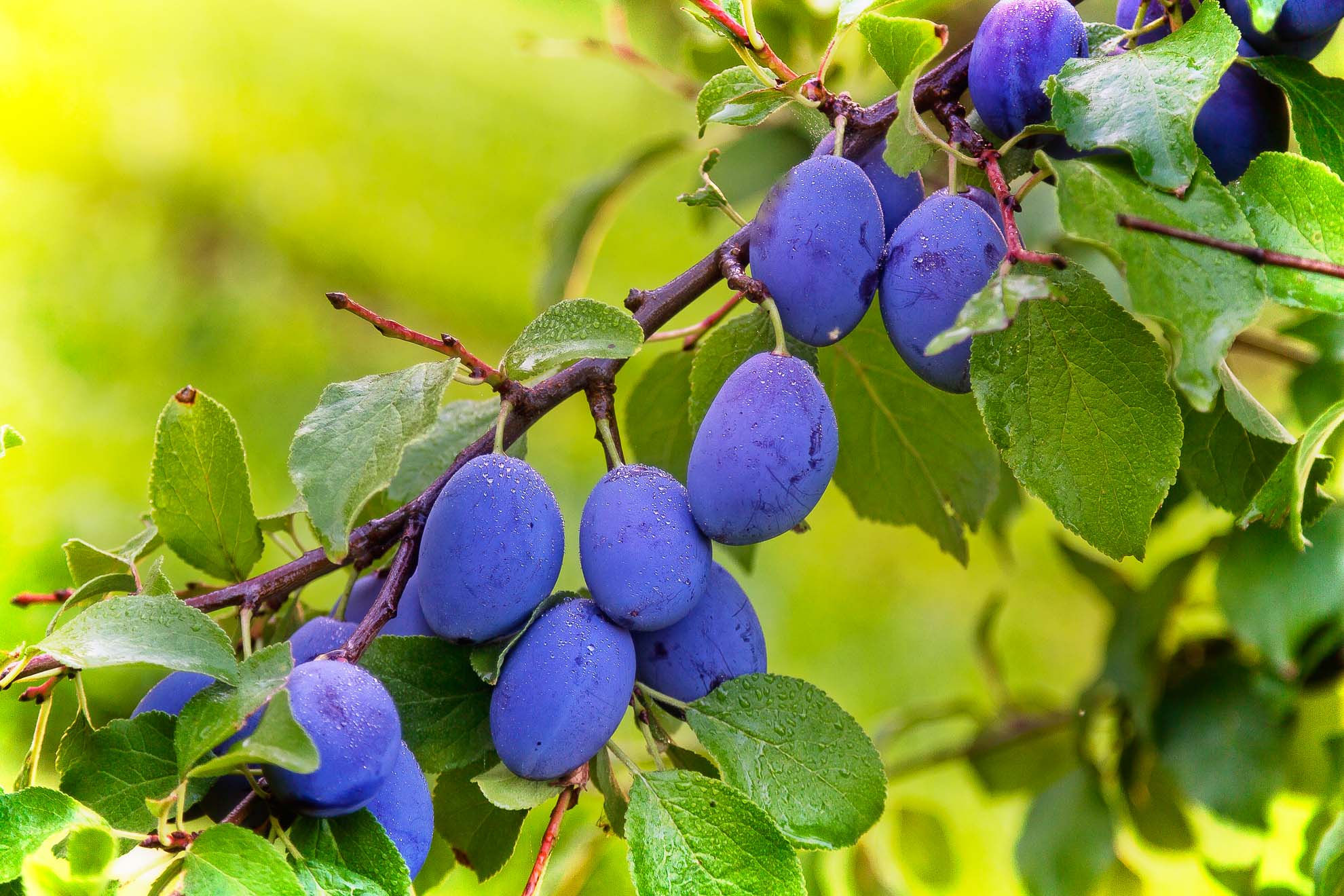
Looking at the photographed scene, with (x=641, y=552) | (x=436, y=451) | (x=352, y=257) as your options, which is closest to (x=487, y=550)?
(x=641, y=552)

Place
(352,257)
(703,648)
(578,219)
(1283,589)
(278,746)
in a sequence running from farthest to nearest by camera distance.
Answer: (352,257) → (578,219) → (1283,589) → (703,648) → (278,746)

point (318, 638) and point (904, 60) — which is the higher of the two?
point (904, 60)

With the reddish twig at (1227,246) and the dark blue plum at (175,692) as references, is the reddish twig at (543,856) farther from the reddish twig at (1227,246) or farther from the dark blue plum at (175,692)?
the reddish twig at (1227,246)

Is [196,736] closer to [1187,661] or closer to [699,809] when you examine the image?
[699,809]

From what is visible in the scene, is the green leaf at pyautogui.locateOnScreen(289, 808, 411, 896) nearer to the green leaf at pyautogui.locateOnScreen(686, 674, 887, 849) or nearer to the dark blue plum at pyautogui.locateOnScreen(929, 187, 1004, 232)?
the green leaf at pyautogui.locateOnScreen(686, 674, 887, 849)

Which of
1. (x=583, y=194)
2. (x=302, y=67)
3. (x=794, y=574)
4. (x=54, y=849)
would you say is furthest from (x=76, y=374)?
(x=54, y=849)

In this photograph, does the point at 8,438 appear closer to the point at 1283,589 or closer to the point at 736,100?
the point at 736,100
